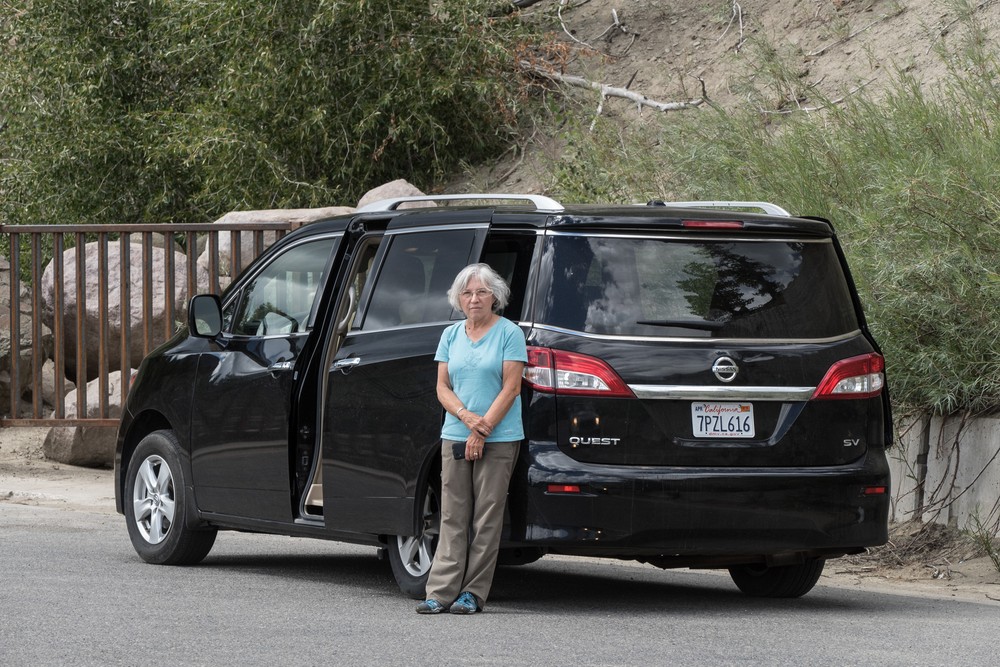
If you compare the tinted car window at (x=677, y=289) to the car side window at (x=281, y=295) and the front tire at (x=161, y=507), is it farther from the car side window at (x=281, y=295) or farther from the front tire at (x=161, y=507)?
the front tire at (x=161, y=507)

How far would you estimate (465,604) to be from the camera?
293 inches

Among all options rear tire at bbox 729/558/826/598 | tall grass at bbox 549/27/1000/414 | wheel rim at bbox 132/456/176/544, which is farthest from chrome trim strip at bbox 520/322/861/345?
wheel rim at bbox 132/456/176/544

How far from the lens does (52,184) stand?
2364cm

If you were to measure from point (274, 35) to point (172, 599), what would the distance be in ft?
48.1

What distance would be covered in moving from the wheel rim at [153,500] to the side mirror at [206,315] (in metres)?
0.91

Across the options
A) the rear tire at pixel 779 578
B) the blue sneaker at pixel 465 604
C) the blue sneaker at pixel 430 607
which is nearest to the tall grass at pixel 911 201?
the rear tire at pixel 779 578

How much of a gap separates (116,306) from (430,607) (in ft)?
28.8

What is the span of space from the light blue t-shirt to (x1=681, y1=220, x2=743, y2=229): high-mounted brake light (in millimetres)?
971

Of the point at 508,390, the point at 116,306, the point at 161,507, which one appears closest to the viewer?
the point at 508,390

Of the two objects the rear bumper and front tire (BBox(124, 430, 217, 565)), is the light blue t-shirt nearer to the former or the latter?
the rear bumper

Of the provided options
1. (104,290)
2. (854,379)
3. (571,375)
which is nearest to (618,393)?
(571,375)

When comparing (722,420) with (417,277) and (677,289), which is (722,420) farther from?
(417,277)

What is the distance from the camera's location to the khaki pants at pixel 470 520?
24.0ft

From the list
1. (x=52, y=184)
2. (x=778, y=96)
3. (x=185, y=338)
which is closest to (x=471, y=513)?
(x=185, y=338)
